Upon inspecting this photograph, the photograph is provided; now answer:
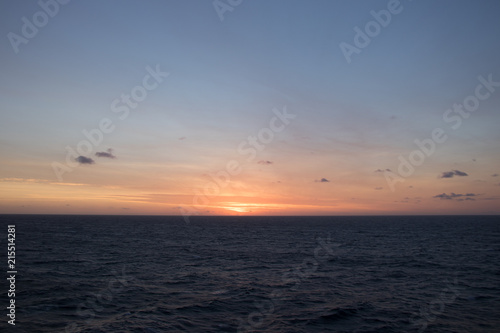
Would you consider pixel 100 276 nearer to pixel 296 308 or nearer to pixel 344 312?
pixel 296 308

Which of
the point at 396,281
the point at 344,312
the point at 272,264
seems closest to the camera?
the point at 344,312

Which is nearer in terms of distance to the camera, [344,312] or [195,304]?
[344,312]

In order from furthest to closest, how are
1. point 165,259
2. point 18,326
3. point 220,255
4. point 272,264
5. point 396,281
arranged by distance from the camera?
point 220,255, point 165,259, point 272,264, point 396,281, point 18,326

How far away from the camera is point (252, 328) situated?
2336cm

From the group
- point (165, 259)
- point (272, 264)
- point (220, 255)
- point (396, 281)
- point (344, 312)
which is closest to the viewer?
point (344, 312)

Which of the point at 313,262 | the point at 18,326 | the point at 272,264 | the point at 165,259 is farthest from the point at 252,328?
the point at 165,259

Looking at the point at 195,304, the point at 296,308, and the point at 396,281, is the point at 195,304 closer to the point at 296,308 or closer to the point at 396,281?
the point at 296,308

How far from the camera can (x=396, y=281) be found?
1505 inches

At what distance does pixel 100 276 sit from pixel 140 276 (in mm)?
4903

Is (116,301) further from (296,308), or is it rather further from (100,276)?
(296,308)

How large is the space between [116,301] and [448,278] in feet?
130

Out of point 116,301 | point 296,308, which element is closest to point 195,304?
point 116,301

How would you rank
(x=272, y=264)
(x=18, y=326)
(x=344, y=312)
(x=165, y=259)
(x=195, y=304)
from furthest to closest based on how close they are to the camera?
(x=165, y=259) → (x=272, y=264) → (x=195, y=304) → (x=344, y=312) → (x=18, y=326)

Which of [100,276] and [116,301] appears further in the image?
[100,276]
